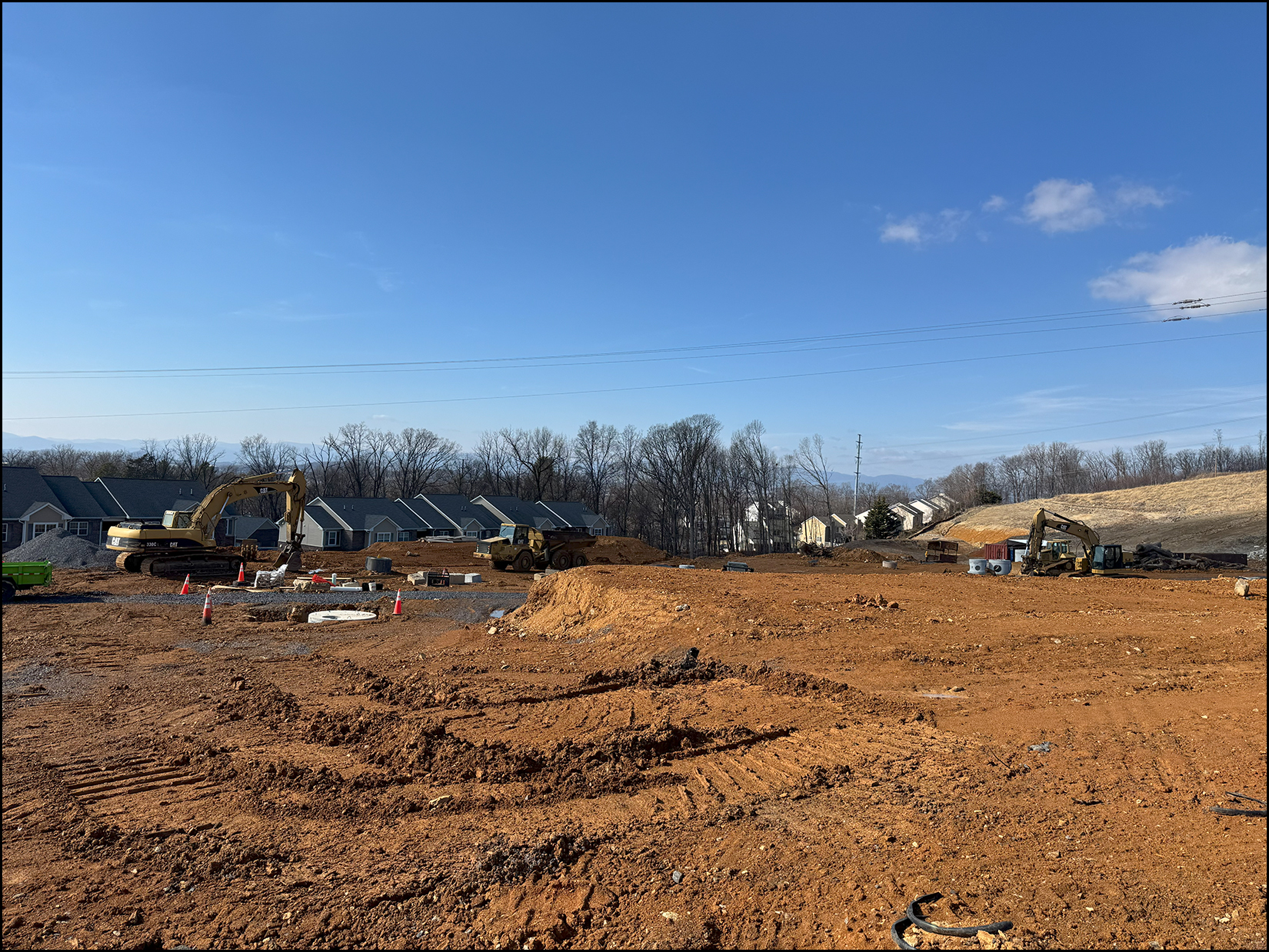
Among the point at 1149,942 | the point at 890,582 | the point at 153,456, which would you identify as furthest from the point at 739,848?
the point at 153,456

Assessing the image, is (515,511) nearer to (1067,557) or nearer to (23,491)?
(23,491)

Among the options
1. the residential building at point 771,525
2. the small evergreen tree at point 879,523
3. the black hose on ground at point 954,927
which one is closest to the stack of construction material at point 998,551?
the small evergreen tree at point 879,523

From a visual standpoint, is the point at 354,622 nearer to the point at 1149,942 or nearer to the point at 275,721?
the point at 275,721

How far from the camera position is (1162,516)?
62250 mm

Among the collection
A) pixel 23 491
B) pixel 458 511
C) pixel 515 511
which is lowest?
pixel 515 511

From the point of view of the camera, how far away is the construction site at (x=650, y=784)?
16.9 ft

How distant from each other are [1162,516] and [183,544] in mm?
70105

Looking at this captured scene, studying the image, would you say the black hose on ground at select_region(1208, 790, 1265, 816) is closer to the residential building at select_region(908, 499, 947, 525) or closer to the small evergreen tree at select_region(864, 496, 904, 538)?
the small evergreen tree at select_region(864, 496, 904, 538)

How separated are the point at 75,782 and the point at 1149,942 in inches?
364

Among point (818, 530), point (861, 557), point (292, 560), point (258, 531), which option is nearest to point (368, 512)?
point (258, 531)

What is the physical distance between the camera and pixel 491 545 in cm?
3381

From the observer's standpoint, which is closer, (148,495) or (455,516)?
(148,495)

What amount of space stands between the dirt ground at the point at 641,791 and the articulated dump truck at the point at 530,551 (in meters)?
18.4

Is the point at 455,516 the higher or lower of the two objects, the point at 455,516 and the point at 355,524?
the higher
